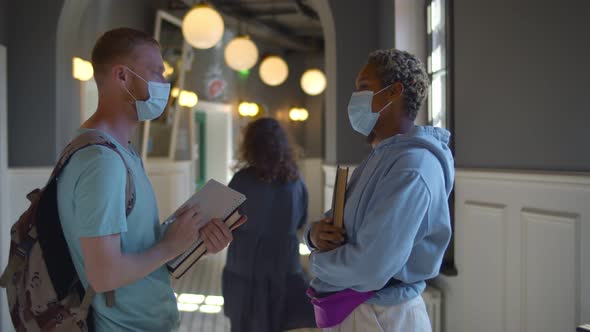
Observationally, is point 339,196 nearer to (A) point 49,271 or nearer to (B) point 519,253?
(A) point 49,271

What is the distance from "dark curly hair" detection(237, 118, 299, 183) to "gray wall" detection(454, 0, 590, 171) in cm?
93

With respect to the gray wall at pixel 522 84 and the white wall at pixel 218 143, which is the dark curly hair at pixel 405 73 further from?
the white wall at pixel 218 143

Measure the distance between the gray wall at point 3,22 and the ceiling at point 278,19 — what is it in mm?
3686

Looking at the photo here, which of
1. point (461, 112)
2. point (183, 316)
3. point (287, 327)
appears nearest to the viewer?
point (461, 112)

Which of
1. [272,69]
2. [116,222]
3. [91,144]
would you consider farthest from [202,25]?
[116,222]

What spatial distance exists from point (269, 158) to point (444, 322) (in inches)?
53.6

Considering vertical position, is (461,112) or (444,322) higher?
(461,112)

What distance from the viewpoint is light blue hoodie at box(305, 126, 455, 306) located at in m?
1.24

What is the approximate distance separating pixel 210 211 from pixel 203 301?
355cm

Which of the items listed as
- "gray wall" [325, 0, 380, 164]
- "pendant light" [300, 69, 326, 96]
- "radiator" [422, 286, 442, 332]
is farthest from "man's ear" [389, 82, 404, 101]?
"pendant light" [300, 69, 326, 96]

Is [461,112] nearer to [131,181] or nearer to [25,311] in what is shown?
[131,181]

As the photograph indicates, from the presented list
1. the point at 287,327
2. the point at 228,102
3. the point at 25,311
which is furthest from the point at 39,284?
the point at 228,102

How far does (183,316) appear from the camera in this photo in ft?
13.7

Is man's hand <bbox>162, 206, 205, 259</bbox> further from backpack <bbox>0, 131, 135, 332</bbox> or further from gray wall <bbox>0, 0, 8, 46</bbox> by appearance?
gray wall <bbox>0, 0, 8, 46</bbox>
